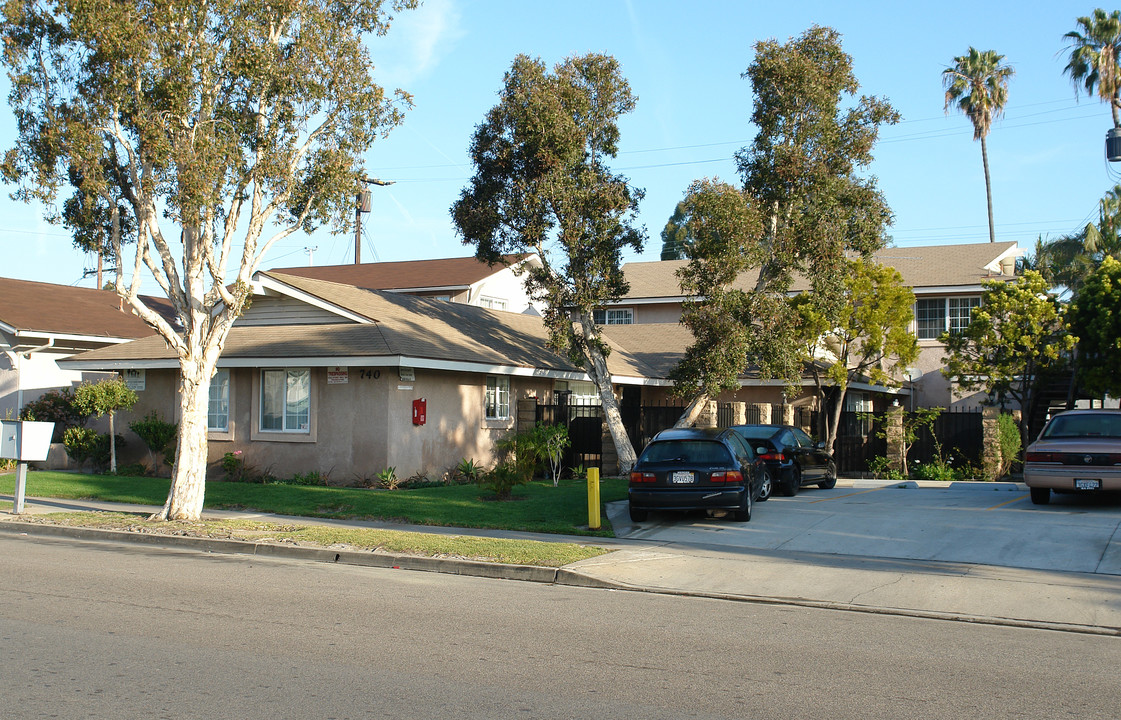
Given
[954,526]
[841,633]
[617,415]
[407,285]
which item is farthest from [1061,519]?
[407,285]

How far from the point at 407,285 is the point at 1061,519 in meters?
25.3

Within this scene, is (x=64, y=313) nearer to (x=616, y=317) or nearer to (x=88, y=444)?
(x=88, y=444)

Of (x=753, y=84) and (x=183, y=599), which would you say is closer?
(x=183, y=599)

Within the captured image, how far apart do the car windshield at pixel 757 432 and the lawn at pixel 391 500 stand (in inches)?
105

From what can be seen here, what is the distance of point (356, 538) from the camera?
1285cm

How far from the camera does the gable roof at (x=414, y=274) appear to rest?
35.0 m

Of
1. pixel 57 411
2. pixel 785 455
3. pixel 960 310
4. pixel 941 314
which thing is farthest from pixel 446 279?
pixel 785 455

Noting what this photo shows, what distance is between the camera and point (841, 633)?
807 centimetres

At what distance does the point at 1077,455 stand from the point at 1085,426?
1.07 m

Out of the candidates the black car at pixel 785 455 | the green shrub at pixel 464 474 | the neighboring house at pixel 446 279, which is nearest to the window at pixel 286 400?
the green shrub at pixel 464 474

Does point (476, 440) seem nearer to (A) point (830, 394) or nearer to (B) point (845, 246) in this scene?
(B) point (845, 246)

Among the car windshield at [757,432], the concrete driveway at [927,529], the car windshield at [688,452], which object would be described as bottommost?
the concrete driveway at [927,529]

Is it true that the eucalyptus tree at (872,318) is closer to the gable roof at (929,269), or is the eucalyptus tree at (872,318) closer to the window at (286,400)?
the gable roof at (929,269)

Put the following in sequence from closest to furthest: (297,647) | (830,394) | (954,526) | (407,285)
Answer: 1. (297,647)
2. (954,526)
3. (830,394)
4. (407,285)
